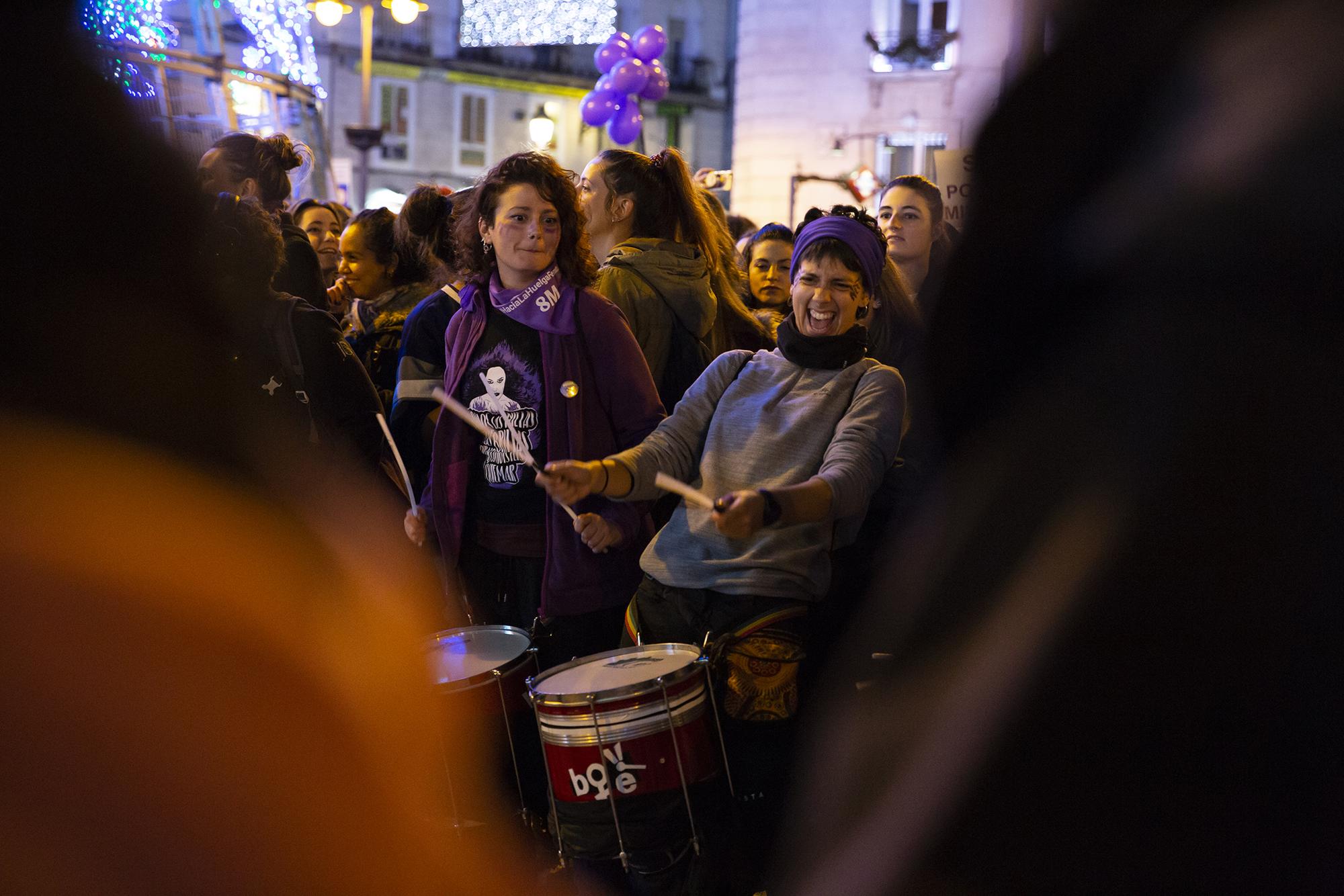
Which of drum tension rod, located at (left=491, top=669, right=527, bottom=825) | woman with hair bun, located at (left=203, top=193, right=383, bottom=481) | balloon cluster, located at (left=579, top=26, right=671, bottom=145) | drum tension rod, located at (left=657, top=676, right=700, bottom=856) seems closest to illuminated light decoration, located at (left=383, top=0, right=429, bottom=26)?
balloon cluster, located at (left=579, top=26, right=671, bottom=145)

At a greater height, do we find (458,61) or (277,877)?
(458,61)

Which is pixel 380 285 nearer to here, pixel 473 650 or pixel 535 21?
pixel 473 650

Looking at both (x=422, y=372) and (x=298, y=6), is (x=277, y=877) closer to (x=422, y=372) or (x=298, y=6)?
(x=422, y=372)

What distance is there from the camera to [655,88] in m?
10.5

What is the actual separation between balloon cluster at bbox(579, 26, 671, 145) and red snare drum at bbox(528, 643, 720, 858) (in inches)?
336

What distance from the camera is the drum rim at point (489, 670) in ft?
9.27

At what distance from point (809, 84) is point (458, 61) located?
1770 cm

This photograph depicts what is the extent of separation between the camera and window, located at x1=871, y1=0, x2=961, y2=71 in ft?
58.0

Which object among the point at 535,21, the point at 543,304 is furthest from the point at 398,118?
the point at 543,304

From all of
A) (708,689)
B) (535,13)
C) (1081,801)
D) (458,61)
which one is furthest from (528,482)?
(458,61)

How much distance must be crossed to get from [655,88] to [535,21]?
19656mm

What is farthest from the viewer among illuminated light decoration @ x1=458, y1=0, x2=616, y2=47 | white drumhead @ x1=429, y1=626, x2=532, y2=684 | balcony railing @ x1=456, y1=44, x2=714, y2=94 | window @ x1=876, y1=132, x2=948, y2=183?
balcony railing @ x1=456, y1=44, x2=714, y2=94

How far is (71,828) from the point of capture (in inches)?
35.0

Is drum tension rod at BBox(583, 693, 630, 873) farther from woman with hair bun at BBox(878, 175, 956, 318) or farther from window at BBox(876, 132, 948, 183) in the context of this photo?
window at BBox(876, 132, 948, 183)
